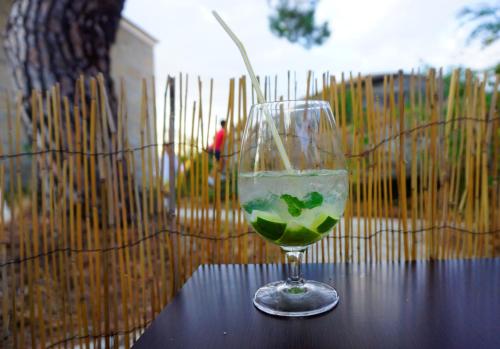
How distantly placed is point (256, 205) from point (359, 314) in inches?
9.5

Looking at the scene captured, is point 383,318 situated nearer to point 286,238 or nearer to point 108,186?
point 286,238

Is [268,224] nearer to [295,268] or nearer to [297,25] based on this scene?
[295,268]

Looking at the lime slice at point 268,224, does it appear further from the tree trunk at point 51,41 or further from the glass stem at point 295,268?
the tree trunk at point 51,41

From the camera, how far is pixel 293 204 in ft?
2.10

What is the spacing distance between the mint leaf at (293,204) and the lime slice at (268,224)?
3 cm

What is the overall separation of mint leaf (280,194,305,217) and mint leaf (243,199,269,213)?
37mm

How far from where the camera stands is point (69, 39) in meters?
2.50

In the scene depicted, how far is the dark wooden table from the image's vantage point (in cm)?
57

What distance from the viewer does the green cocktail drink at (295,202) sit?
64cm

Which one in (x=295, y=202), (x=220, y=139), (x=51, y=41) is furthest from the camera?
(x=220, y=139)

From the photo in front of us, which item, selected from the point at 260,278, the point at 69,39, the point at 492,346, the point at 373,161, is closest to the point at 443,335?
the point at 492,346

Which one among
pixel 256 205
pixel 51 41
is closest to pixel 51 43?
pixel 51 41

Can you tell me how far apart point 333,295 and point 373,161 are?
592 mm

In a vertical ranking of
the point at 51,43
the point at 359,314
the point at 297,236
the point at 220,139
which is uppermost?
the point at 51,43
